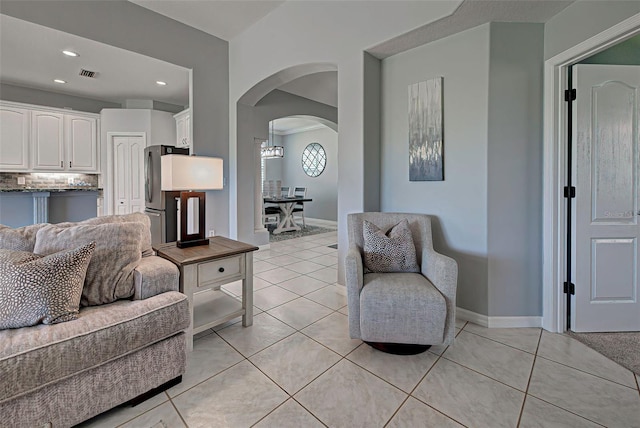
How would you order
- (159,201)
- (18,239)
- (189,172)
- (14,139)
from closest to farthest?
(18,239) < (189,172) < (159,201) < (14,139)

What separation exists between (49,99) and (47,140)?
0.84 metres

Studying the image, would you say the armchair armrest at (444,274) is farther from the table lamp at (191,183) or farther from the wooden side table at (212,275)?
the table lamp at (191,183)

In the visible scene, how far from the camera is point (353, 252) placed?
2205 millimetres

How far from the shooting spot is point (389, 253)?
230 cm

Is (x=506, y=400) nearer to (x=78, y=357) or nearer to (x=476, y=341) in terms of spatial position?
(x=476, y=341)

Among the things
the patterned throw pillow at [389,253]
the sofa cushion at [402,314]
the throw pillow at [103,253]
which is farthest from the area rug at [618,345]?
the throw pillow at [103,253]

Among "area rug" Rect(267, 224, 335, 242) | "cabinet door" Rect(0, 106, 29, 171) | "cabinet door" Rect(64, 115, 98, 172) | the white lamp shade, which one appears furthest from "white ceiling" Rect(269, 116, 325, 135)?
the white lamp shade

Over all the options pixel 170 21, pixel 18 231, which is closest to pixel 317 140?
pixel 170 21

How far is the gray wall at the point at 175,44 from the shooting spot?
2.99 meters

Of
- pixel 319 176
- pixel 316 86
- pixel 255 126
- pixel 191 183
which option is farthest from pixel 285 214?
pixel 191 183

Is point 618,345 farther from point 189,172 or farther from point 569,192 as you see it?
point 189,172

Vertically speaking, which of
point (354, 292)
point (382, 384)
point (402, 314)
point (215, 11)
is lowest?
point (382, 384)

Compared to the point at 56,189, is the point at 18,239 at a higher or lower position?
lower

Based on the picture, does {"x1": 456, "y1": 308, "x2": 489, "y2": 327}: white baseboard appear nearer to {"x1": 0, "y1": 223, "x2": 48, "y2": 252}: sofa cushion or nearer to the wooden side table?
the wooden side table
